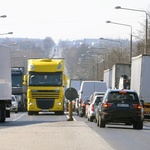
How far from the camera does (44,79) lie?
4631cm

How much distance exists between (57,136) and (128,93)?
26.1 feet

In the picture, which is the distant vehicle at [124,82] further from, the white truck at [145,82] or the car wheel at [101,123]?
the car wheel at [101,123]

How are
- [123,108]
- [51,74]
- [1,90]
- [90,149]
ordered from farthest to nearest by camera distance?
[51,74] < [1,90] < [123,108] < [90,149]

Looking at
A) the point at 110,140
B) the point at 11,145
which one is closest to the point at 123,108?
the point at 110,140

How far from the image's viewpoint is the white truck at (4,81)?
111ft

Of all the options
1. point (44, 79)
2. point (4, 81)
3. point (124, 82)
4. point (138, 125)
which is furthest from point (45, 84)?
point (138, 125)

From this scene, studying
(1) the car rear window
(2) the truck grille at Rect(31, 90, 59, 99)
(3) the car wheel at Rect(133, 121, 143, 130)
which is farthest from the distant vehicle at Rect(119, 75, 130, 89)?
(1) the car rear window

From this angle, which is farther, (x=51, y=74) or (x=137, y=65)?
(x=51, y=74)

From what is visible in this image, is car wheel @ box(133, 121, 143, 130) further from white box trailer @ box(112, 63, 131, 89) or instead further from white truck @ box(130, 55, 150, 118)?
white box trailer @ box(112, 63, 131, 89)

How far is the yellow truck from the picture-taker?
151 ft

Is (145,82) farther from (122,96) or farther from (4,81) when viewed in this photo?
(122,96)

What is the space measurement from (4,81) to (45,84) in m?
12.1

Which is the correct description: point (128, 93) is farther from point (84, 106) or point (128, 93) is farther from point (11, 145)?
point (84, 106)

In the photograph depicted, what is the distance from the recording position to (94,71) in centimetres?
13662
